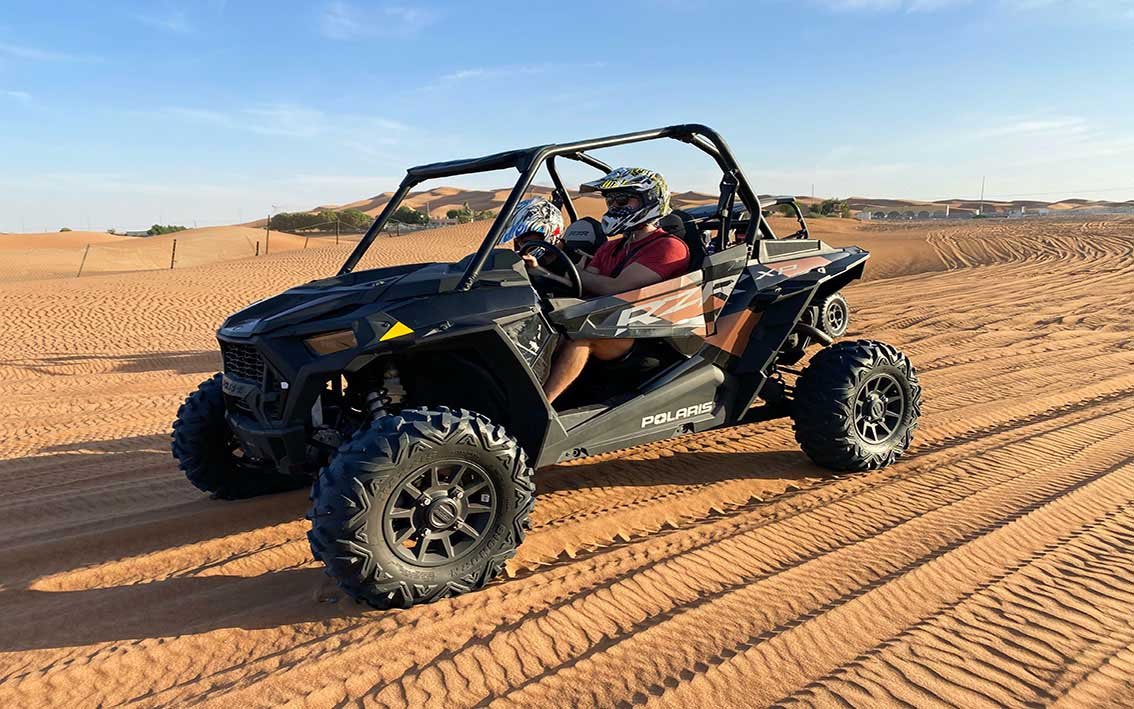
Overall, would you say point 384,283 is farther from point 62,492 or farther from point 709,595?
point 62,492

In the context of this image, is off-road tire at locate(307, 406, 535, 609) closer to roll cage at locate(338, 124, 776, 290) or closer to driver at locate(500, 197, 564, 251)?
roll cage at locate(338, 124, 776, 290)

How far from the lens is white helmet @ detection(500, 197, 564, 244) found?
4.68 metres

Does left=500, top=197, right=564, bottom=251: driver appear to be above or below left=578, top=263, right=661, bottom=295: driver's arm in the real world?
above

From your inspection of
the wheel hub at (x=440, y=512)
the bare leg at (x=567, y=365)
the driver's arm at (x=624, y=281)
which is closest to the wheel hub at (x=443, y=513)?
the wheel hub at (x=440, y=512)

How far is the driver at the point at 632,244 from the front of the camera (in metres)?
4.24

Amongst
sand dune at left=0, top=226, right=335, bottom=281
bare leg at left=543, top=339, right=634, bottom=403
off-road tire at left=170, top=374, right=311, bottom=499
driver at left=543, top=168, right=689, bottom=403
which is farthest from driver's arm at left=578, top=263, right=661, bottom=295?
sand dune at left=0, top=226, right=335, bottom=281

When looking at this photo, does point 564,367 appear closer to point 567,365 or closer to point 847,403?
point 567,365

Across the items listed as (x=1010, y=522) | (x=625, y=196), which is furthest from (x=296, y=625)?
(x=1010, y=522)

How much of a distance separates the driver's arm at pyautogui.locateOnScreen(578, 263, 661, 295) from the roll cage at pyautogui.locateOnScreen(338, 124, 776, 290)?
70 centimetres

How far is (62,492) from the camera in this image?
4.91 m

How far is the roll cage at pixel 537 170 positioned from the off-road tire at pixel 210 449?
3.56 ft

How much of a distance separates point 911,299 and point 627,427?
13053 millimetres

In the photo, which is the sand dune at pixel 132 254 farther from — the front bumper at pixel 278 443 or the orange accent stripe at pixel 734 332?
the orange accent stripe at pixel 734 332

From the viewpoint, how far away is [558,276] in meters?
4.19
